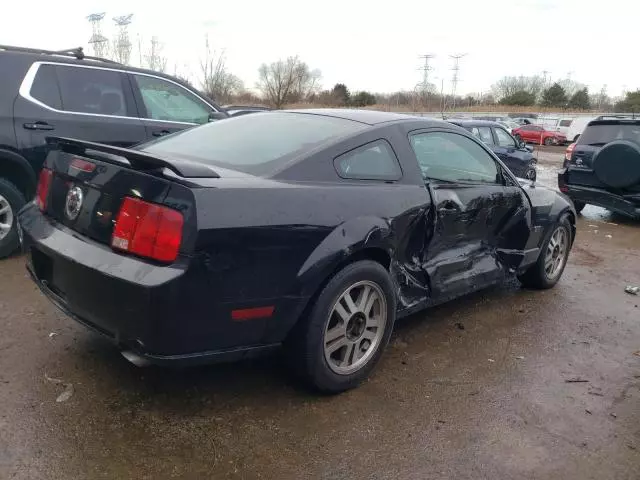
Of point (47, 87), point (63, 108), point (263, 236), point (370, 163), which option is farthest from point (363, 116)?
point (47, 87)

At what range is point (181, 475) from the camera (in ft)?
7.99

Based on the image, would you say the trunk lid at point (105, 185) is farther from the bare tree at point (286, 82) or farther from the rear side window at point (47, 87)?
the bare tree at point (286, 82)

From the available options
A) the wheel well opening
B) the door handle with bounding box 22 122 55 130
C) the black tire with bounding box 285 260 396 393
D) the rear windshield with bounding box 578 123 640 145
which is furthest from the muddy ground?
the rear windshield with bounding box 578 123 640 145

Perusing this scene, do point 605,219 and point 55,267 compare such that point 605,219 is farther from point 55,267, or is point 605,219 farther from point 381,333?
point 55,267

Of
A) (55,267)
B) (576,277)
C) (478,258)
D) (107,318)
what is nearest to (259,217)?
(107,318)

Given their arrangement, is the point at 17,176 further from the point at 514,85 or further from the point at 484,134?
the point at 514,85

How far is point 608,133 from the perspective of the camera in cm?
918

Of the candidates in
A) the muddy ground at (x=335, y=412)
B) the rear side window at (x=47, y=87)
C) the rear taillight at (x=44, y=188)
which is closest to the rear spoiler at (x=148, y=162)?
the rear taillight at (x=44, y=188)

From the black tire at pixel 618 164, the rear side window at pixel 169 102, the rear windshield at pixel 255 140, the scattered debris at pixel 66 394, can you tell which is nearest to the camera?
the scattered debris at pixel 66 394

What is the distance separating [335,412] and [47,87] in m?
4.07

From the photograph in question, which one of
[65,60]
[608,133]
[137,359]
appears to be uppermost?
[65,60]

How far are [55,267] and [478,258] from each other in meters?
2.83

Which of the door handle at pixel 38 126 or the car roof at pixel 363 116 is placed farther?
the door handle at pixel 38 126

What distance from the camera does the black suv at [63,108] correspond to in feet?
16.4
